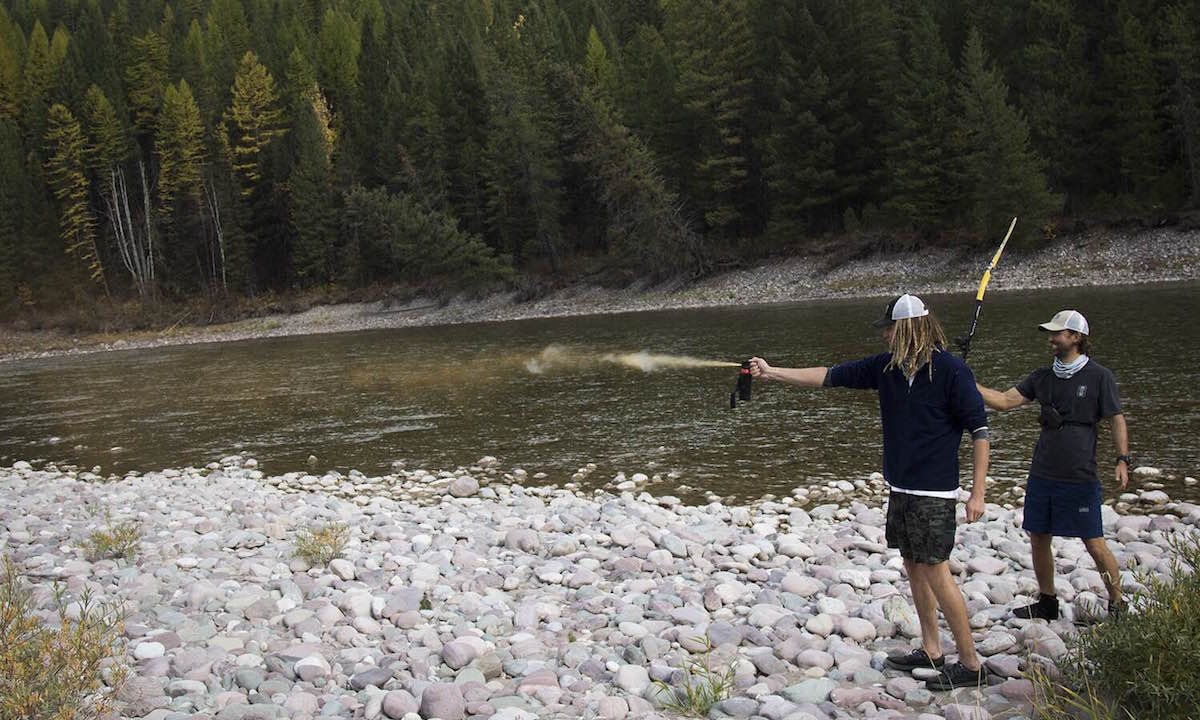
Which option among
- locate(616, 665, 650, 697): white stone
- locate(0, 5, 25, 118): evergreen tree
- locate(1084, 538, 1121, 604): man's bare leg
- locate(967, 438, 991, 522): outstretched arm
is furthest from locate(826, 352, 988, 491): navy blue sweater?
locate(0, 5, 25, 118): evergreen tree

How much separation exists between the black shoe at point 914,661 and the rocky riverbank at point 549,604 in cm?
8

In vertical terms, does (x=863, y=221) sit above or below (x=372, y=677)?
above

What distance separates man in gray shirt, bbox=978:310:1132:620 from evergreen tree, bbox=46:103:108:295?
276 feet

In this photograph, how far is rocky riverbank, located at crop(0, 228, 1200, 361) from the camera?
40406 mm

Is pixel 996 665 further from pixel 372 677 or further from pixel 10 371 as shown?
pixel 10 371

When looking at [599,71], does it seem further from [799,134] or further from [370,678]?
[370,678]

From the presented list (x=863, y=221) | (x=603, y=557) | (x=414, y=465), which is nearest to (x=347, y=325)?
(x=863, y=221)

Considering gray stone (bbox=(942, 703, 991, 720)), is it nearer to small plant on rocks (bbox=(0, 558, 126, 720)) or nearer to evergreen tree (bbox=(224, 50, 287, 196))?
small plant on rocks (bbox=(0, 558, 126, 720))

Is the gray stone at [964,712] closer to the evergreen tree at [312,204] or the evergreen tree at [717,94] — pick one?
the evergreen tree at [717,94]

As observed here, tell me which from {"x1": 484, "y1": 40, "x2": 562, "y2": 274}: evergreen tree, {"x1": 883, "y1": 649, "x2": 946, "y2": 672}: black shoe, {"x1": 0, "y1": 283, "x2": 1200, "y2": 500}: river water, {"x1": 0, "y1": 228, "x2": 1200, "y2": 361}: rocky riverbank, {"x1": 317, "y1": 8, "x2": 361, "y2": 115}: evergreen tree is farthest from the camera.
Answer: {"x1": 317, "y1": 8, "x2": 361, "y2": 115}: evergreen tree

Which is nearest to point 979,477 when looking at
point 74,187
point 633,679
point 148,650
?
point 633,679

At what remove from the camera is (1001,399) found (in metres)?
6.24

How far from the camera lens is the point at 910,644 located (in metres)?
6.29

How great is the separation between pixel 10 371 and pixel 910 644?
49912 mm
